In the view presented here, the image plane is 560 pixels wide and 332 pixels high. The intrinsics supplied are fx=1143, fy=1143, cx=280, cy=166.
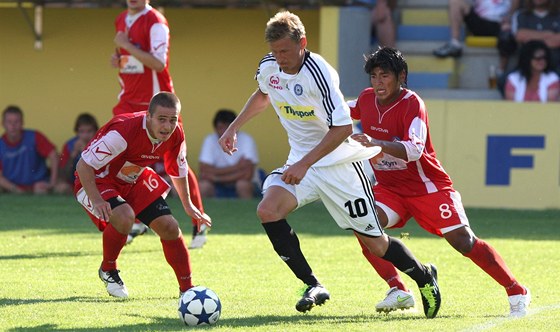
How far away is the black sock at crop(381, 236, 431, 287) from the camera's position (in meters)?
6.84

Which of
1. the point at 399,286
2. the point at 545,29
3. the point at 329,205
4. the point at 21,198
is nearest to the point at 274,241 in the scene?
the point at 329,205

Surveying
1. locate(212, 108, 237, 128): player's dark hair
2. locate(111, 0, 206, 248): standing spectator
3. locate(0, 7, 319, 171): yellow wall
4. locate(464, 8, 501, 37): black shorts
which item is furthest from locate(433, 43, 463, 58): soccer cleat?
locate(111, 0, 206, 248): standing spectator

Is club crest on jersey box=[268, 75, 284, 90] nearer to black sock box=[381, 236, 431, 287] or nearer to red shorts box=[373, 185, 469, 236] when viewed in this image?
red shorts box=[373, 185, 469, 236]

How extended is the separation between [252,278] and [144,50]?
2.76 metres

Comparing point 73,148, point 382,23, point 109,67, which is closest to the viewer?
point 73,148

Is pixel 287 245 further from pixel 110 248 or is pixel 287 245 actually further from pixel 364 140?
pixel 110 248

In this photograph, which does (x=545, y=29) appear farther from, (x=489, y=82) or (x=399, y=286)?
(x=399, y=286)

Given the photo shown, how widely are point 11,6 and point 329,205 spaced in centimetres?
1039

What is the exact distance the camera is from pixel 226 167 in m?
14.5

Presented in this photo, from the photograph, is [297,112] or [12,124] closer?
[297,112]

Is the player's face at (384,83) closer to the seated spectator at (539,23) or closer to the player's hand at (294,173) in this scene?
the player's hand at (294,173)

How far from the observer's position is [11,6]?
1606cm

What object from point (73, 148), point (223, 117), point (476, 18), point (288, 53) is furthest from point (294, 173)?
point (476, 18)

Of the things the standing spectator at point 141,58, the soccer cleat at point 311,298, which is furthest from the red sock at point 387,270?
the standing spectator at point 141,58
